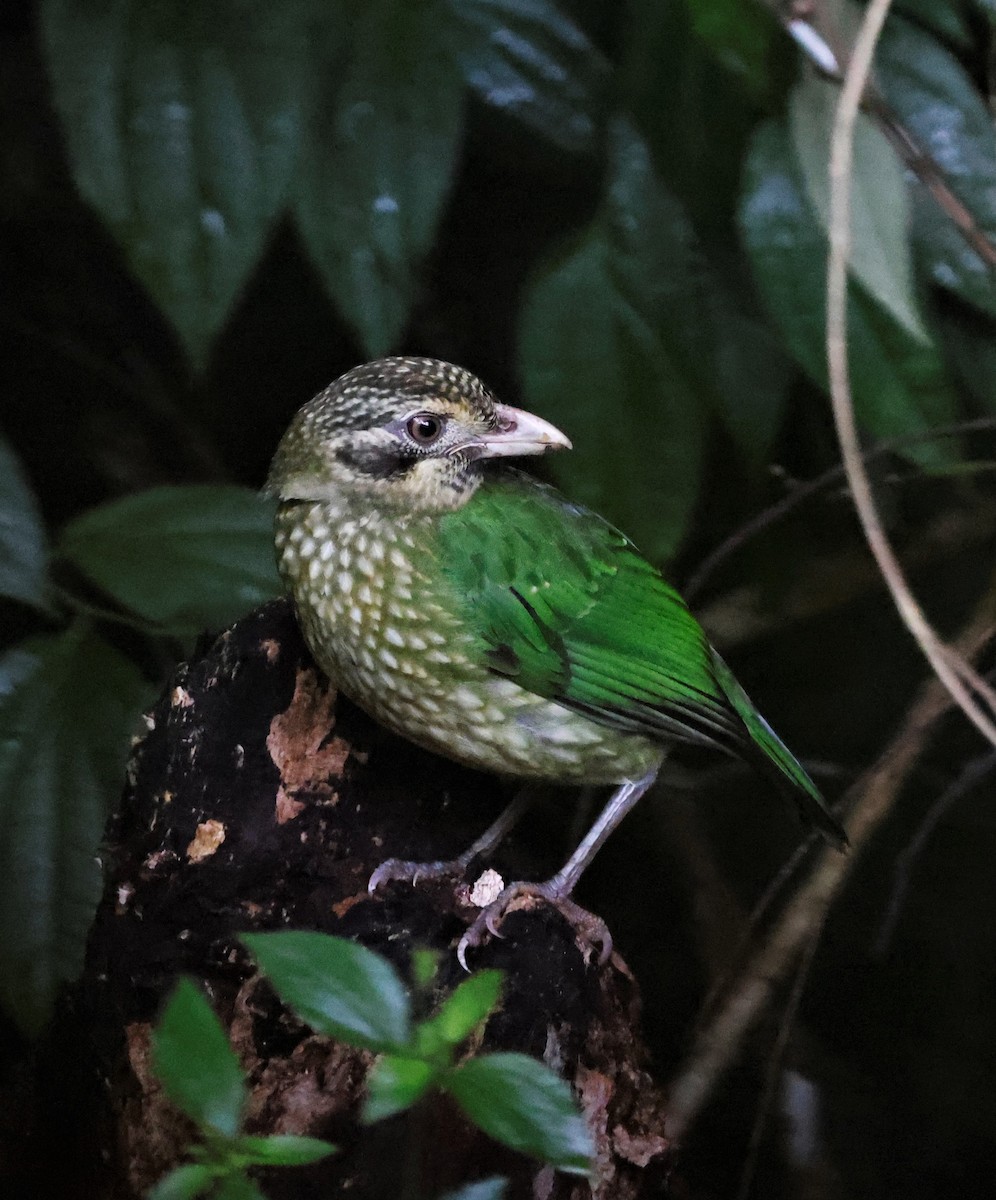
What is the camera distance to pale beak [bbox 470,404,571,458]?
1743 millimetres

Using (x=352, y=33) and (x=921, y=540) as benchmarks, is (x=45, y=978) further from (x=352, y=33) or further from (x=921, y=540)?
(x=921, y=540)

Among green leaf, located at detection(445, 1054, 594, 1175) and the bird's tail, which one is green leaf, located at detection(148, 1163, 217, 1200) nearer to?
green leaf, located at detection(445, 1054, 594, 1175)

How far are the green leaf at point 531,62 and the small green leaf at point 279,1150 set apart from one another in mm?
1584

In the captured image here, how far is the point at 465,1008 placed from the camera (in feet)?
3.12

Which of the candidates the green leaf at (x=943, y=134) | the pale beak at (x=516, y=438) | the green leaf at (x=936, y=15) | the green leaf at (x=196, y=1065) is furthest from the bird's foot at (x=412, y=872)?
the green leaf at (x=936, y=15)

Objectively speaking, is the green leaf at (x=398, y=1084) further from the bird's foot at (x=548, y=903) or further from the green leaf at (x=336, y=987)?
the bird's foot at (x=548, y=903)

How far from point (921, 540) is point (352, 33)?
1403 millimetres

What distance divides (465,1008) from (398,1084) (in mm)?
81

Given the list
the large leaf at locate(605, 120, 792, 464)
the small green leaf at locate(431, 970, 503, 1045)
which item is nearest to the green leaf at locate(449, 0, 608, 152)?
the large leaf at locate(605, 120, 792, 464)

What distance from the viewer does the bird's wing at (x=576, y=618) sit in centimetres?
168

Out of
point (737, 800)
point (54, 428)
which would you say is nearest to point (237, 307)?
point (54, 428)

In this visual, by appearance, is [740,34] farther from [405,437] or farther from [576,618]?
[576,618]

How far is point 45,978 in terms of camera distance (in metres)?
1.67

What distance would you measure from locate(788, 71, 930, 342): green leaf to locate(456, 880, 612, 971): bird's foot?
80 centimetres
